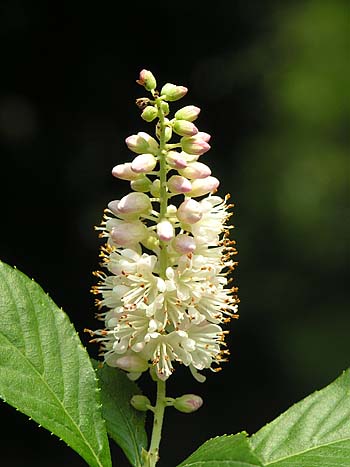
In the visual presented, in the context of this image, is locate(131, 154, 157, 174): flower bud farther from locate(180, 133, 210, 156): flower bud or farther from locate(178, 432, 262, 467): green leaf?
locate(178, 432, 262, 467): green leaf

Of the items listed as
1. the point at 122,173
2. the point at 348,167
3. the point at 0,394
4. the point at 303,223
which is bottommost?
the point at 0,394

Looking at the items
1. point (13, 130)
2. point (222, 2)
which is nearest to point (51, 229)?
point (13, 130)

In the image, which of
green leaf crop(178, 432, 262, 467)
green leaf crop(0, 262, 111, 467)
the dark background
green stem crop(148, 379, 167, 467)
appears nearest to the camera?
green leaf crop(178, 432, 262, 467)

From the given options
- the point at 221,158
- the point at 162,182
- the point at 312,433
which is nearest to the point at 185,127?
the point at 162,182

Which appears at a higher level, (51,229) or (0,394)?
(51,229)

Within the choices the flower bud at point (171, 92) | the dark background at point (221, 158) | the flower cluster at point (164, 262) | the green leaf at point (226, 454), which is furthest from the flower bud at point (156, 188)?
the dark background at point (221, 158)

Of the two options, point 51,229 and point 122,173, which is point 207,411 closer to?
point 51,229

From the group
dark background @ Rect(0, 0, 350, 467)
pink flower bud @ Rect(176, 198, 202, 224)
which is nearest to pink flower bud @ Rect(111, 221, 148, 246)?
pink flower bud @ Rect(176, 198, 202, 224)
